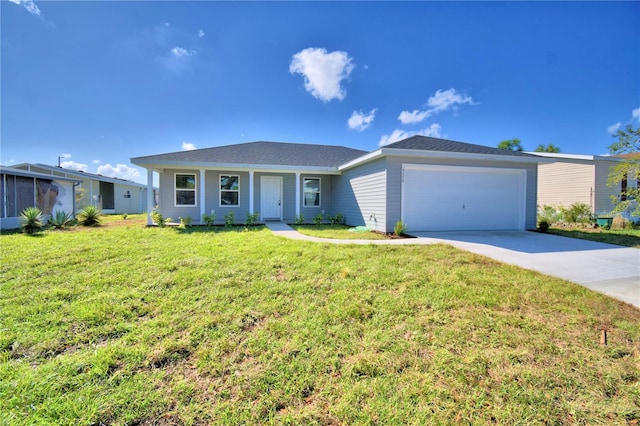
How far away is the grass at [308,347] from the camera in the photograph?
5.83 feet

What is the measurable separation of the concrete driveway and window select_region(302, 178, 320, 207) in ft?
22.2

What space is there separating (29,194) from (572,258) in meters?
19.1

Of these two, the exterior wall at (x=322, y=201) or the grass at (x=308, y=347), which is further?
the exterior wall at (x=322, y=201)

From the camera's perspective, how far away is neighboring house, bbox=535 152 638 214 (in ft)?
42.7

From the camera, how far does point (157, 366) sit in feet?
7.21

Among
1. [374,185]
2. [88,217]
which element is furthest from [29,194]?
[374,185]

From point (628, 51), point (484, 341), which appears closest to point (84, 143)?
point (484, 341)

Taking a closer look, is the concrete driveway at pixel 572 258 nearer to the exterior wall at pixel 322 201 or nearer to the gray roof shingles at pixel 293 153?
the gray roof shingles at pixel 293 153

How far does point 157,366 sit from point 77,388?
0.51 meters

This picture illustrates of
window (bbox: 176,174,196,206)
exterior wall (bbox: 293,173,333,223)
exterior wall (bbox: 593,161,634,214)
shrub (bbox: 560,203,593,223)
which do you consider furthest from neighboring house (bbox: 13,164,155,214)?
exterior wall (bbox: 593,161,634,214)

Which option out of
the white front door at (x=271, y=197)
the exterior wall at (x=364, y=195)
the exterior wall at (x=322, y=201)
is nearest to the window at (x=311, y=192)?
the exterior wall at (x=322, y=201)

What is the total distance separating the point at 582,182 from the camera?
13516mm

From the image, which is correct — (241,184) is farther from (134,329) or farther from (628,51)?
(628,51)

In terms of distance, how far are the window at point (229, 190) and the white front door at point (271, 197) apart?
1.13 m
